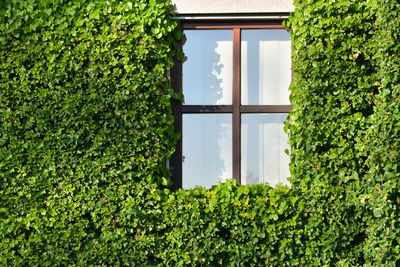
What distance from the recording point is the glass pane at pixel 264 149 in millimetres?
4637

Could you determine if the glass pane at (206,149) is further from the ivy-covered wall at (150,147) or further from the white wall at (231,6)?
the white wall at (231,6)

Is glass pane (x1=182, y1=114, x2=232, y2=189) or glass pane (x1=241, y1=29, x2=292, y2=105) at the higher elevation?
glass pane (x1=241, y1=29, x2=292, y2=105)

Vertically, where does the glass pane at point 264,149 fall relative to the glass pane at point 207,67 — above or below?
below

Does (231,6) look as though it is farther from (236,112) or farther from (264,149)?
(264,149)

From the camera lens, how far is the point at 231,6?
15.1ft

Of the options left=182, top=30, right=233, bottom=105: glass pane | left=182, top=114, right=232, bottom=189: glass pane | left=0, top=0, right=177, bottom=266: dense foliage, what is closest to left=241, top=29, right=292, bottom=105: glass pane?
left=182, top=30, right=233, bottom=105: glass pane

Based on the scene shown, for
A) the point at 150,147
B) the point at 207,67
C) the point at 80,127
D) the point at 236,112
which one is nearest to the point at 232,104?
the point at 236,112

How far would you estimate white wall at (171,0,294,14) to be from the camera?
15.0 ft

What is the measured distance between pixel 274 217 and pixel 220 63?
1.71 m

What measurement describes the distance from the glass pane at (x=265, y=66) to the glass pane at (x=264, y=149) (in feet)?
0.67

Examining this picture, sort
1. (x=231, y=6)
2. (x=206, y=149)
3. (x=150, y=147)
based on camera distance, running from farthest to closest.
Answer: (x=206, y=149), (x=231, y=6), (x=150, y=147)

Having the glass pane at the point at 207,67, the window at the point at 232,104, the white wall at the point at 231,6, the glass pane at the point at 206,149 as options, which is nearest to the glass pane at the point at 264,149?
the window at the point at 232,104

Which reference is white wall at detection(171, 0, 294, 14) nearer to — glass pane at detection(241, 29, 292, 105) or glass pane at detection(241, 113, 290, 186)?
glass pane at detection(241, 29, 292, 105)

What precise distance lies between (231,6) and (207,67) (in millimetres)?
675
